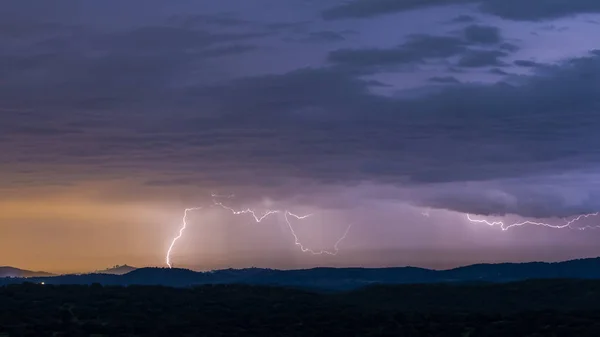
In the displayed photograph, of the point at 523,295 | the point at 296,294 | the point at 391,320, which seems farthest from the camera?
the point at 523,295

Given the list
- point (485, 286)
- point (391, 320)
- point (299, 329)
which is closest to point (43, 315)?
point (299, 329)

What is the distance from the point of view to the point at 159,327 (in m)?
78.0

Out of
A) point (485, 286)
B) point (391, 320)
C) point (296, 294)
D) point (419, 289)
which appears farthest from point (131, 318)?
point (485, 286)

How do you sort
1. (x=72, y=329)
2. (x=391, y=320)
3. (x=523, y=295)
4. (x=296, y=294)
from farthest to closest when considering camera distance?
(x=523, y=295)
(x=296, y=294)
(x=391, y=320)
(x=72, y=329)

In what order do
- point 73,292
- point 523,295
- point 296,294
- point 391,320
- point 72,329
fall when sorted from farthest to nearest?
1. point 523,295
2. point 296,294
3. point 73,292
4. point 391,320
5. point 72,329

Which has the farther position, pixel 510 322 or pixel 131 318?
pixel 131 318

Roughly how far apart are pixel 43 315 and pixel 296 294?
42.5 metres

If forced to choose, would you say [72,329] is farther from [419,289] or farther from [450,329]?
[419,289]

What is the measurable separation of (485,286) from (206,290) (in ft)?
160

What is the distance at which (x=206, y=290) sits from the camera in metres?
124

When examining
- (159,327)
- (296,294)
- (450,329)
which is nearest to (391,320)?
(450,329)

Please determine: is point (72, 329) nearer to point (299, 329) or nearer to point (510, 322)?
point (299, 329)

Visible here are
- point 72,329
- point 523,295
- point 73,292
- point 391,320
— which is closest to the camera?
point 72,329

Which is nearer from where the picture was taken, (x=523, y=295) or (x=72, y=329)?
(x=72, y=329)
